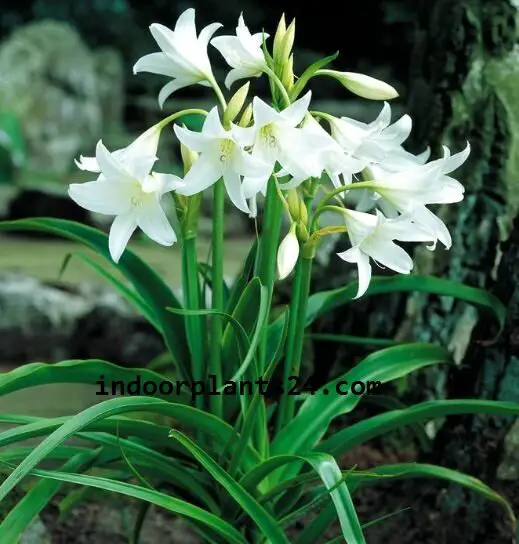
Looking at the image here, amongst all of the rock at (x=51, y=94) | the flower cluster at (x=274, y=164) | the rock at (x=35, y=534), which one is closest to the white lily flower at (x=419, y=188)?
the flower cluster at (x=274, y=164)

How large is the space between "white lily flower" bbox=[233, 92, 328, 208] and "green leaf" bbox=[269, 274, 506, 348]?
0.56 m

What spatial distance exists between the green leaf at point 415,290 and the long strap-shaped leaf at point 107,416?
1.09 feet

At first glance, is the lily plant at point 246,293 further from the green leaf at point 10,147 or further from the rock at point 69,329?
the green leaf at point 10,147

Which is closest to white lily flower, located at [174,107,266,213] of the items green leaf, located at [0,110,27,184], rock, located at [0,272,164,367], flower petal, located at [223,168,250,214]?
flower petal, located at [223,168,250,214]

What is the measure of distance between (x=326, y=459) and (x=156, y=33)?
78cm

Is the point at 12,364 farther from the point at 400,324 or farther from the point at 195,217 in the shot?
the point at 195,217

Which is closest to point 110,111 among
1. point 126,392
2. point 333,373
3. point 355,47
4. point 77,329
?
point 355,47

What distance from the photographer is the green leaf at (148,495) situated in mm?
1507

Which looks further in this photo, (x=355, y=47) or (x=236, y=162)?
(x=355, y=47)

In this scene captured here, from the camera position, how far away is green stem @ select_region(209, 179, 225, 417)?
173 cm

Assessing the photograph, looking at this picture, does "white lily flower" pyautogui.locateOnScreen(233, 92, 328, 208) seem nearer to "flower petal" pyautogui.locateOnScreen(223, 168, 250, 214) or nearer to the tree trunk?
"flower petal" pyautogui.locateOnScreen(223, 168, 250, 214)

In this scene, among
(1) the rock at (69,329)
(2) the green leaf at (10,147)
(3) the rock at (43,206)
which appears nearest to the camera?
(1) the rock at (69,329)

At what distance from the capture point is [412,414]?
1824 millimetres

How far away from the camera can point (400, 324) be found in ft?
8.52
